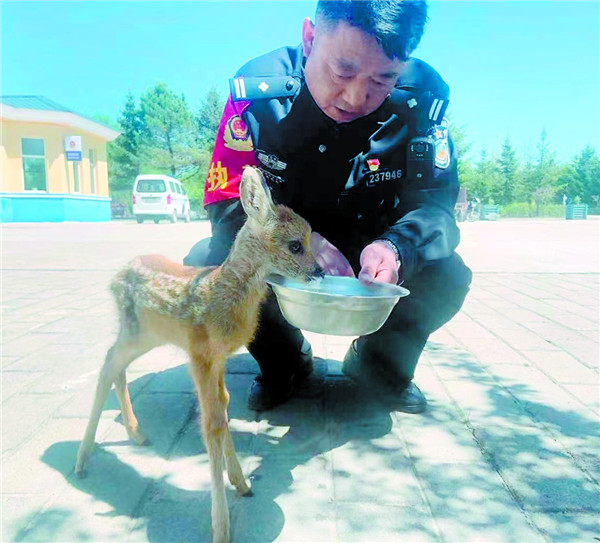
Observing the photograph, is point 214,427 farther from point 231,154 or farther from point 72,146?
point 72,146

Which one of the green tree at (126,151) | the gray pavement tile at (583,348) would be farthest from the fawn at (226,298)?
the green tree at (126,151)

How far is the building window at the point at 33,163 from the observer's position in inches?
924

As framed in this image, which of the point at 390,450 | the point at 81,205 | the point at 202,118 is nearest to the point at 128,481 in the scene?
the point at 390,450

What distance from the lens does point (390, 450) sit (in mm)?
2389

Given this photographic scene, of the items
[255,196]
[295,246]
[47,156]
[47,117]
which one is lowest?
[295,246]

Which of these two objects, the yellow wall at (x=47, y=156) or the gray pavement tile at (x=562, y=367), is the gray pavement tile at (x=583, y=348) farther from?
the yellow wall at (x=47, y=156)

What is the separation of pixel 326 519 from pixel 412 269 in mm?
1173

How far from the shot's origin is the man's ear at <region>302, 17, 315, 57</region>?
2459 mm

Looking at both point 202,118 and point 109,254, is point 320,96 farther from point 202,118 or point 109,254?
point 202,118

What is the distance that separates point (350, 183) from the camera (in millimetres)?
2771

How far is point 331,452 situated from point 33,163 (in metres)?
25.9

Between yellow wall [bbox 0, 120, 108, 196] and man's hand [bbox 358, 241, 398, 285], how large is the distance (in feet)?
81.8

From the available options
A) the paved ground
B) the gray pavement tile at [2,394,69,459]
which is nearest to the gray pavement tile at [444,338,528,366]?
the paved ground

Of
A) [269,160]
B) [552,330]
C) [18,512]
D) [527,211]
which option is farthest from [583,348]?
[527,211]
